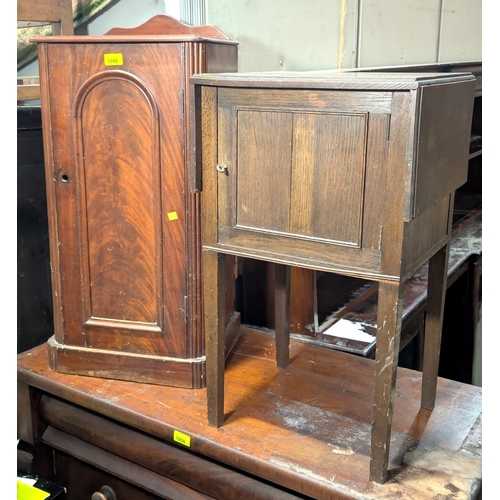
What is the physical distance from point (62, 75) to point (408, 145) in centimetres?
104

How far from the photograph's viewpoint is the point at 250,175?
4.82 feet

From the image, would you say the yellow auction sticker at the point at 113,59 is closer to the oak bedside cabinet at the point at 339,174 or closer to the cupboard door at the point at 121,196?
the cupboard door at the point at 121,196

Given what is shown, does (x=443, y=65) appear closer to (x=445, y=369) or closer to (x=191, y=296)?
(x=445, y=369)

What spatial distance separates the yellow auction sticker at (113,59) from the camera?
168cm

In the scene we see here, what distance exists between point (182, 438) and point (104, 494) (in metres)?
0.46

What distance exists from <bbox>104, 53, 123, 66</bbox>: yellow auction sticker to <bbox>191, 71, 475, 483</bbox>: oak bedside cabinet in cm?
31

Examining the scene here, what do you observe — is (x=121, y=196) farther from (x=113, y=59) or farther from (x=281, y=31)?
(x=281, y=31)

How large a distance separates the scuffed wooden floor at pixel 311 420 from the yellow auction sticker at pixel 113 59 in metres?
0.95

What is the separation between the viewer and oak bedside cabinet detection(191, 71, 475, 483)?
1.28 meters

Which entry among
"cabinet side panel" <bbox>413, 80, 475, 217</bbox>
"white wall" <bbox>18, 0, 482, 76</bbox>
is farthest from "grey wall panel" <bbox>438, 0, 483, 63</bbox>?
"cabinet side panel" <bbox>413, 80, 475, 217</bbox>

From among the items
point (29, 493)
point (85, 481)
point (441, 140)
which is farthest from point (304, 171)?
point (85, 481)

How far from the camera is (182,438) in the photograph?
1641 mm

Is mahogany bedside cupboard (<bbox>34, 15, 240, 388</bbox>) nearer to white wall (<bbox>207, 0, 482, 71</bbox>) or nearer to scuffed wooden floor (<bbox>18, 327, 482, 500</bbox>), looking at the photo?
scuffed wooden floor (<bbox>18, 327, 482, 500</bbox>)

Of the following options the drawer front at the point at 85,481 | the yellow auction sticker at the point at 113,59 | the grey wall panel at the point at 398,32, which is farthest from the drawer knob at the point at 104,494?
the grey wall panel at the point at 398,32
